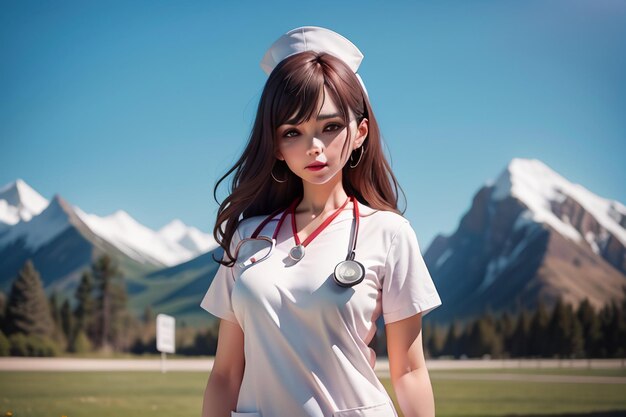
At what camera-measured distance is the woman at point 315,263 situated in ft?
4.82

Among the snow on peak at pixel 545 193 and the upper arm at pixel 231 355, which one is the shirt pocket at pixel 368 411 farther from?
the snow on peak at pixel 545 193

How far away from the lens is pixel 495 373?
18.2m

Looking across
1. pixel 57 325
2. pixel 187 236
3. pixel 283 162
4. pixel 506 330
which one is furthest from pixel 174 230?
pixel 283 162

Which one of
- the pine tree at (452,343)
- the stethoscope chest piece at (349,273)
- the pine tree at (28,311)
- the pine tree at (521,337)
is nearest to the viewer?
the stethoscope chest piece at (349,273)

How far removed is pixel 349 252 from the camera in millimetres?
1520

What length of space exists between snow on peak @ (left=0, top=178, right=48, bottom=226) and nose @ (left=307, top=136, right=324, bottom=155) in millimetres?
17683

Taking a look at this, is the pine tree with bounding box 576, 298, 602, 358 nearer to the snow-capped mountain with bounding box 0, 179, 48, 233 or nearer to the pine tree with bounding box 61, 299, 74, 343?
the pine tree with bounding box 61, 299, 74, 343

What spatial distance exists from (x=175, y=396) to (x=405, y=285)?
10397 millimetres

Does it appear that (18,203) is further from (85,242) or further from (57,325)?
(85,242)

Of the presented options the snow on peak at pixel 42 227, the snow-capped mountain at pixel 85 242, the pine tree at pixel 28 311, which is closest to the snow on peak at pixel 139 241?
the snow-capped mountain at pixel 85 242

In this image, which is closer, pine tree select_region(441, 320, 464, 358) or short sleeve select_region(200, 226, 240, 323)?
short sleeve select_region(200, 226, 240, 323)

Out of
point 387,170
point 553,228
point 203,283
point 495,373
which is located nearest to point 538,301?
point 553,228

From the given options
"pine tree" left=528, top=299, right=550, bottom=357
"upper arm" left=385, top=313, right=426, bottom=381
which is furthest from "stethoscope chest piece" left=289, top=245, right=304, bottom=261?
"pine tree" left=528, top=299, right=550, bottom=357

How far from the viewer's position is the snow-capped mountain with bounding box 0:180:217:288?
2262 centimetres
